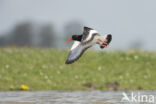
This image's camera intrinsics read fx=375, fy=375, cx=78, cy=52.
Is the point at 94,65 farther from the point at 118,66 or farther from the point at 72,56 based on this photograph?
the point at 72,56

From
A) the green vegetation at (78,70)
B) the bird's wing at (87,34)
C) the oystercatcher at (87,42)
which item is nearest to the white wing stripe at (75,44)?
the oystercatcher at (87,42)

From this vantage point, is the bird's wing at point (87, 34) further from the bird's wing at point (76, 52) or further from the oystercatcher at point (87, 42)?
the bird's wing at point (76, 52)

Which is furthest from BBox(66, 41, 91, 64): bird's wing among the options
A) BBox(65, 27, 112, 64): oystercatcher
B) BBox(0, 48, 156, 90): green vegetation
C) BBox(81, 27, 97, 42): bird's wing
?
BBox(0, 48, 156, 90): green vegetation

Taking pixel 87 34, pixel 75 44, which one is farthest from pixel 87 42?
pixel 75 44

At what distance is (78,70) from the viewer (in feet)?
72.0

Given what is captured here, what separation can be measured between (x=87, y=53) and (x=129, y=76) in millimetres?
4387

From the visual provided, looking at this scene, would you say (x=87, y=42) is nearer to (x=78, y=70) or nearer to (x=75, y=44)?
(x=75, y=44)

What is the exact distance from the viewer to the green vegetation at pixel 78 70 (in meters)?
19.2

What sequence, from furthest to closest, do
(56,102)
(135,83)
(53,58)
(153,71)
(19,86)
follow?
(53,58)
(153,71)
(135,83)
(19,86)
(56,102)

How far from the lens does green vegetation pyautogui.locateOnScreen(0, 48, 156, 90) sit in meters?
19.2

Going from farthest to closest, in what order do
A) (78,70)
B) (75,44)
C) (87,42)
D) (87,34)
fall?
(78,70), (75,44), (87,34), (87,42)

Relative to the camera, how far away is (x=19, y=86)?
1844 centimetres

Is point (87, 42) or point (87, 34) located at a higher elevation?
point (87, 34)

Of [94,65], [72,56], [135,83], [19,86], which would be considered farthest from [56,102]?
[94,65]
